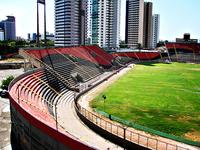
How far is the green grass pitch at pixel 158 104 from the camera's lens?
30.8 m

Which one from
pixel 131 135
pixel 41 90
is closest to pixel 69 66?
pixel 41 90

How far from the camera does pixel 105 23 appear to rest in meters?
186

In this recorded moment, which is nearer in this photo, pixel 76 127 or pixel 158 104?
pixel 76 127

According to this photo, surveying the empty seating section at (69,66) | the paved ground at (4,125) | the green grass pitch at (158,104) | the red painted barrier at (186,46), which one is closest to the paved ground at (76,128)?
the green grass pitch at (158,104)

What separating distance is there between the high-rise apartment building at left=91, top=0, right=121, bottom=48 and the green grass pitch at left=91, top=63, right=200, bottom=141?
125m

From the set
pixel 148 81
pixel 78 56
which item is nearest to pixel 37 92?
pixel 148 81

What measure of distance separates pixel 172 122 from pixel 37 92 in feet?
60.0

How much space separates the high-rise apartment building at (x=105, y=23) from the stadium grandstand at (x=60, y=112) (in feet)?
362

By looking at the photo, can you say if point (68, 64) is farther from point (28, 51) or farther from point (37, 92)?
point (37, 92)

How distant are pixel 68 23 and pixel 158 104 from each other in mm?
136643

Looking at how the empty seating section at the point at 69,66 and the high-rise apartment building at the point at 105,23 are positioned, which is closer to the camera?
the empty seating section at the point at 69,66

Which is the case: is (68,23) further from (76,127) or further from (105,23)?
(76,127)

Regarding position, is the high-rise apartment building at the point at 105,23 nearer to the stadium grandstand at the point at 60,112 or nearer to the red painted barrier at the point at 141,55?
the red painted barrier at the point at 141,55

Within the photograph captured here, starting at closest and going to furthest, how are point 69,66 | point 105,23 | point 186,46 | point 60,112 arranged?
1. point 60,112
2. point 69,66
3. point 186,46
4. point 105,23
